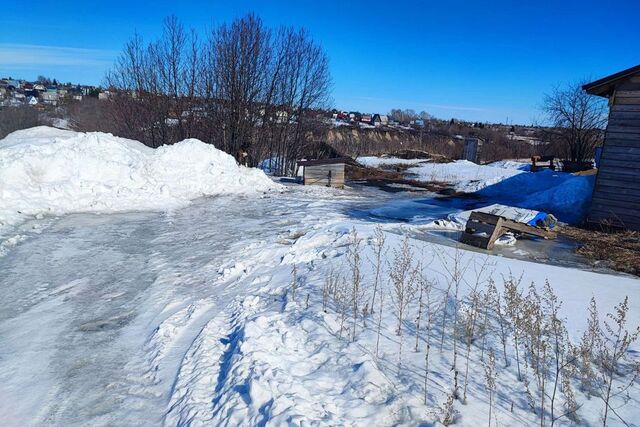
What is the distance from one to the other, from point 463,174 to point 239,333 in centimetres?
2023

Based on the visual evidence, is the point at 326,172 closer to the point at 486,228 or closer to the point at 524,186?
the point at 524,186

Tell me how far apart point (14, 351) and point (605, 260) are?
9.28 m

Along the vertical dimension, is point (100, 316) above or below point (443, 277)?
below

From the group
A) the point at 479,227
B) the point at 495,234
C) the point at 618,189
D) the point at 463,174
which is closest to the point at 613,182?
the point at 618,189

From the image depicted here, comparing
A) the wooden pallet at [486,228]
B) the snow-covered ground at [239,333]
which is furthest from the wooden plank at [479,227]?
the snow-covered ground at [239,333]

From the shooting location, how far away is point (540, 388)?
11.9 ft

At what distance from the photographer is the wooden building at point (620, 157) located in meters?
10.2

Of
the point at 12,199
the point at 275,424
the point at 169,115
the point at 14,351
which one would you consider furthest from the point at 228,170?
the point at 275,424

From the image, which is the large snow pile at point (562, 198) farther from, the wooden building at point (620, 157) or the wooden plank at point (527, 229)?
the wooden plank at point (527, 229)

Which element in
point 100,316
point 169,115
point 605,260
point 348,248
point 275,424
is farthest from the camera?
point 169,115

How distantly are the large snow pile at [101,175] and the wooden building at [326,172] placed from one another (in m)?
2.09

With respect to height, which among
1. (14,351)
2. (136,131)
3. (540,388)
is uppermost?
(136,131)

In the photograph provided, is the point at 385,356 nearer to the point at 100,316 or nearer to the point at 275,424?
the point at 275,424

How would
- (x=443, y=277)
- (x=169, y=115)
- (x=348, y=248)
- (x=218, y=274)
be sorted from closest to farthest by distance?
(x=443, y=277), (x=218, y=274), (x=348, y=248), (x=169, y=115)
